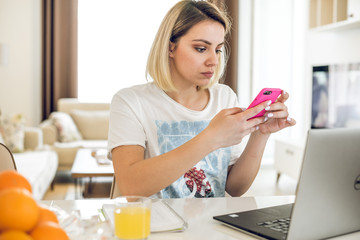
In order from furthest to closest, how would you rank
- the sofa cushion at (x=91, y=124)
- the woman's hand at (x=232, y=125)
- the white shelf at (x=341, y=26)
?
the sofa cushion at (x=91, y=124)
the white shelf at (x=341, y=26)
the woman's hand at (x=232, y=125)

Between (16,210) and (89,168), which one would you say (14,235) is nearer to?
(16,210)

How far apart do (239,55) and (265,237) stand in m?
5.23

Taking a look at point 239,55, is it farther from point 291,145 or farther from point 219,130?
point 219,130

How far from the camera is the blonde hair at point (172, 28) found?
1488mm

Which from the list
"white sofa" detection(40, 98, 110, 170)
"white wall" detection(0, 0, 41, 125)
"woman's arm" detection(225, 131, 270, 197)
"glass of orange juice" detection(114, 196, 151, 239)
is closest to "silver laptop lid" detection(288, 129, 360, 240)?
"glass of orange juice" detection(114, 196, 151, 239)

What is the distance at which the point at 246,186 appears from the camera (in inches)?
60.9

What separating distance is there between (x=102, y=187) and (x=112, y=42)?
243 centimetres

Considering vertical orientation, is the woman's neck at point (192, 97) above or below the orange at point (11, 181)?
above

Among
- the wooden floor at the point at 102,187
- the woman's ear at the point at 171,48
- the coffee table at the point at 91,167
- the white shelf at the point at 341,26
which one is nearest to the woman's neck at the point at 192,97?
the woman's ear at the point at 171,48

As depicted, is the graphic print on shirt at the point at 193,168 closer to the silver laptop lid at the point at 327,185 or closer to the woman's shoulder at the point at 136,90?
the woman's shoulder at the point at 136,90

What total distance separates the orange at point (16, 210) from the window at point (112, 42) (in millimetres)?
5206

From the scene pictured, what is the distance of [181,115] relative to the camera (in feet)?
4.99

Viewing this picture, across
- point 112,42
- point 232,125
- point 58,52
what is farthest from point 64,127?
point 232,125

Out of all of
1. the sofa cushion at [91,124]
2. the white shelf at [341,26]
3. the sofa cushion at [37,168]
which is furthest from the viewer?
the sofa cushion at [91,124]
